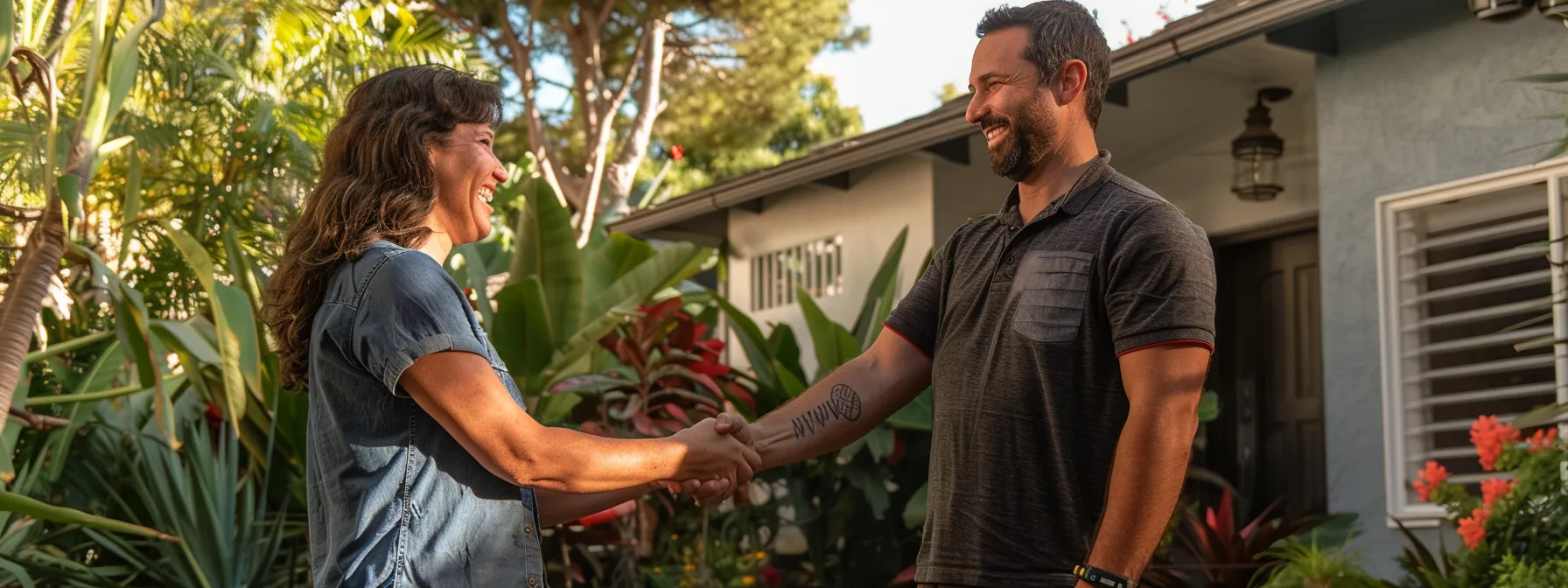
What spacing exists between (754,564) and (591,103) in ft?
45.3

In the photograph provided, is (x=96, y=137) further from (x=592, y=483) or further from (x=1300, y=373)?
(x=1300, y=373)

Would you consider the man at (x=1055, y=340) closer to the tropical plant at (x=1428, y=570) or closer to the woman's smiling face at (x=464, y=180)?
the woman's smiling face at (x=464, y=180)

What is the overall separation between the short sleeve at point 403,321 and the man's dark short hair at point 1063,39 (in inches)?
50.1

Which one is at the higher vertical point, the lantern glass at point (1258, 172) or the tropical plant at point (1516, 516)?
the lantern glass at point (1258, 172)

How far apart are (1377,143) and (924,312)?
14.0ft

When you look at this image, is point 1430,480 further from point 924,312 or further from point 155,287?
point 155,287

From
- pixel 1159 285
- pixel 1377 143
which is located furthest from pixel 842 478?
pixel 1159 285

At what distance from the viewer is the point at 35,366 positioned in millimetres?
7055

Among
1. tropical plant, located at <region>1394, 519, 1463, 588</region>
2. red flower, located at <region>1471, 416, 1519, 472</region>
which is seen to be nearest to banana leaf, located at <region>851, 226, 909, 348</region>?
tropical plant, located at <region>1394, 519, 1463, 588</region>

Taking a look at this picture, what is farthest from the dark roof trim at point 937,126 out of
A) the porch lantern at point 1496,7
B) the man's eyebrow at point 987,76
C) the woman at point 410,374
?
the woman at point 410,374

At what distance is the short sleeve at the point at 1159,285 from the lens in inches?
103

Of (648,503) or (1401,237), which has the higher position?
(1401,237)

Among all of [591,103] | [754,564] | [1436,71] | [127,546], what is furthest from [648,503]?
[591,103]

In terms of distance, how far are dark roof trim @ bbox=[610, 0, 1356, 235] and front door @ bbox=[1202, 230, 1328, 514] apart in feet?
6.20
